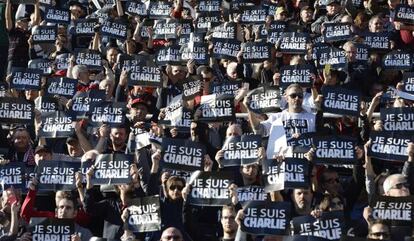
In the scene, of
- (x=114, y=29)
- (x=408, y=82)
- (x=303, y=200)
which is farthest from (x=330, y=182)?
(x=114, y=29)

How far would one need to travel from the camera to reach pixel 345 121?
1622 cm

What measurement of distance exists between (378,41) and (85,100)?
12.9 feet

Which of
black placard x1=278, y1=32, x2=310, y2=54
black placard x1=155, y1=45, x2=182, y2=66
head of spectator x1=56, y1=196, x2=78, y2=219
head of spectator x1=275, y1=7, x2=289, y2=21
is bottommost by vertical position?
head of spectator x1=56, y1=196, x2=78, y2=219

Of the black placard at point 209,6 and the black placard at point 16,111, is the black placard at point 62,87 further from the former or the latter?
the black placard at point 209,6

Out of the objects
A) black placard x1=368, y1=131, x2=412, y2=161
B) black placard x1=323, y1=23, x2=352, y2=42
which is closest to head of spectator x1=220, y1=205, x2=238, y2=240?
black placard x1=368, y1=131, x2=412, y2=161

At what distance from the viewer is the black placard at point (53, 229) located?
45.7 feet

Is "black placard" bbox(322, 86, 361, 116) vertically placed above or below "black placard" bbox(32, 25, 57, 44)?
below

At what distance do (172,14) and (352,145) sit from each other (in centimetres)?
761

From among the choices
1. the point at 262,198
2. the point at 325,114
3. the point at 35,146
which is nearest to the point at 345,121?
the point at 325,114

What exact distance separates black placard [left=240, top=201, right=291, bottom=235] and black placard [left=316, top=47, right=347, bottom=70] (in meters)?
4.64

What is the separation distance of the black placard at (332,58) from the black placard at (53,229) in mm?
5048

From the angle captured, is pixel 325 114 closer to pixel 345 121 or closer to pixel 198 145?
pixel 345 121

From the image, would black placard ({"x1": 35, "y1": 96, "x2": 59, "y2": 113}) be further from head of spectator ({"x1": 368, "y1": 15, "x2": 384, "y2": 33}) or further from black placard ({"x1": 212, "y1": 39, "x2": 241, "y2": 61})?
head of spectator ({"x1": 368, "y1": 15, "x2": 384, "y2": 33})

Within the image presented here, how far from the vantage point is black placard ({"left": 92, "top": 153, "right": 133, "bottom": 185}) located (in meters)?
14.5
